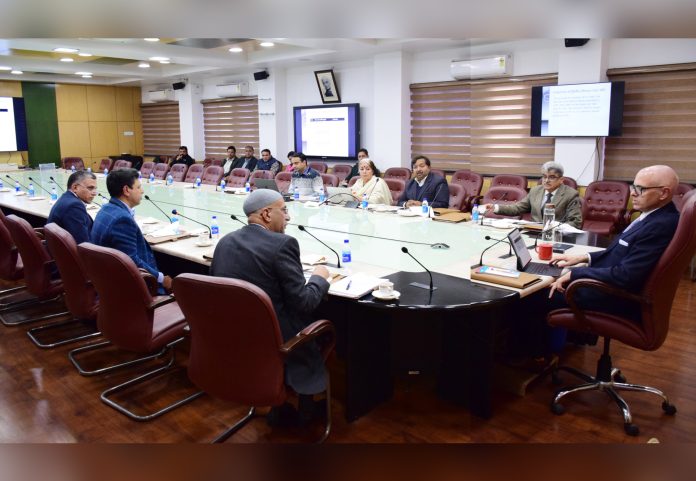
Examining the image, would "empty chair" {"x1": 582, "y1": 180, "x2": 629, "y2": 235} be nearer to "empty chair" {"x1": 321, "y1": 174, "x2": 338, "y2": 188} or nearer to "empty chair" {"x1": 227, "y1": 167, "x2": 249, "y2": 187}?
"empty chair" {"x1": 321, "y1": 174, "x2": 338, "y2": 188}

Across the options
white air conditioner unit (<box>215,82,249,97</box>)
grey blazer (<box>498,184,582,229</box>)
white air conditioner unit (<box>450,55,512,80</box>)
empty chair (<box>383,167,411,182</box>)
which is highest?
white air conditioner unit (<box>215,82,249,97</box>)

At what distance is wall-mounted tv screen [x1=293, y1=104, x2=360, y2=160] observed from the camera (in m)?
8.76

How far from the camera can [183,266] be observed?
4000mm

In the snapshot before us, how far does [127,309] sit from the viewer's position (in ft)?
8.45

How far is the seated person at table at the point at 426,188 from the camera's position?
530 cm

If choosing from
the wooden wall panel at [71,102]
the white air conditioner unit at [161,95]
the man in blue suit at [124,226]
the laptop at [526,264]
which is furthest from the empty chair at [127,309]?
the wooden wall panel at [71,102]

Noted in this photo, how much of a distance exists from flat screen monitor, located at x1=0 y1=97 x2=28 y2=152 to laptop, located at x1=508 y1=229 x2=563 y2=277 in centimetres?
1210

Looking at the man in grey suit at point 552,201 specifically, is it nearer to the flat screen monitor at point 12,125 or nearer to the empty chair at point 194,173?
the empty chair at point 194,173

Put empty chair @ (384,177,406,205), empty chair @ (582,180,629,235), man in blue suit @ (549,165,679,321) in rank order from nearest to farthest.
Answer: man in blue suit @ (549,165,679,321) < empty chair @ (582,180,629,235) < empty chair @ (384,177,406,205)

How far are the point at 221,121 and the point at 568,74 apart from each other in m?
7.36

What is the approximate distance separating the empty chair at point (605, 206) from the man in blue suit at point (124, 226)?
165 inches

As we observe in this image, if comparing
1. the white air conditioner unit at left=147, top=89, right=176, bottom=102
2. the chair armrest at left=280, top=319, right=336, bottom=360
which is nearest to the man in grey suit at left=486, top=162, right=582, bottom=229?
the chair armrest at left=280, top=319, right=336, bottom=360

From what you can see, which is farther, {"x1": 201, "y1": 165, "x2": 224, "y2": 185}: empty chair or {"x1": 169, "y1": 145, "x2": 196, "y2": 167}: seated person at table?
{"x1": 169, "y1": 145, "x2": 196, "y2": 167}: seated person at table

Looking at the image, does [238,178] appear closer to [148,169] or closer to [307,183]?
[307,183]
